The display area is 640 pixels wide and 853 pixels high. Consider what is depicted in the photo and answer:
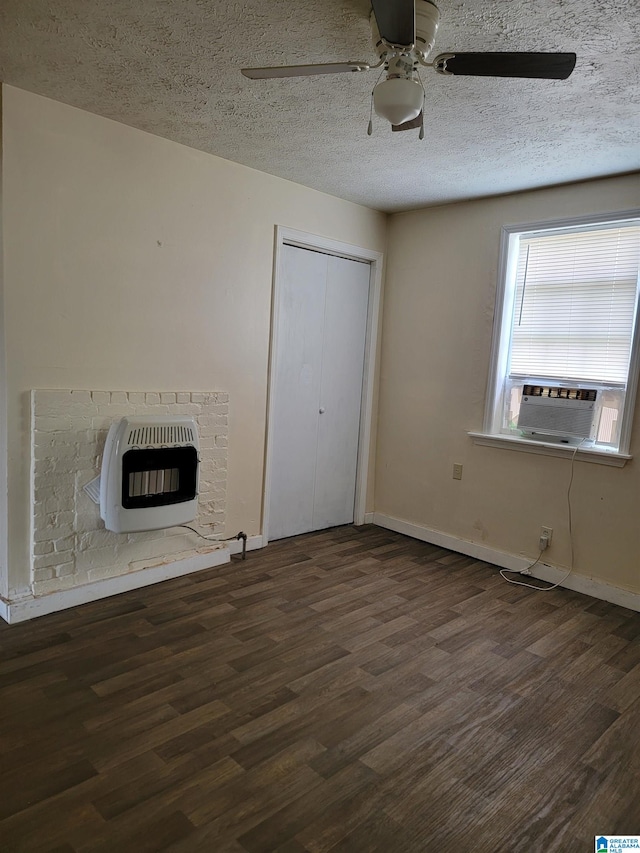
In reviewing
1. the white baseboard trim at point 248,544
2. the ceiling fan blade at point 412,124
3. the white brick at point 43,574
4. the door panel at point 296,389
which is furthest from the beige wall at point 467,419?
the white brick at point 43,574

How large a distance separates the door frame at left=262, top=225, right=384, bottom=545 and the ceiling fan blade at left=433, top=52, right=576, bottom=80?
2076 mm

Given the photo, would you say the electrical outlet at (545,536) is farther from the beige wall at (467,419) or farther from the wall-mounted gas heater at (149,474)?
the wall-mounted gas heater at (149,474)

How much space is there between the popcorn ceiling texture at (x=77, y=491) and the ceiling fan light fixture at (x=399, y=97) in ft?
6.38

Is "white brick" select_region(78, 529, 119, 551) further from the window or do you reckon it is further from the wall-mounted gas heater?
the window

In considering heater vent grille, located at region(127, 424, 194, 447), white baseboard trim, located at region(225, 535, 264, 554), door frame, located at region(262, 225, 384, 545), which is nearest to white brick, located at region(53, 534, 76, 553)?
heater vent grille, located at region(127, 424, 194, 447)

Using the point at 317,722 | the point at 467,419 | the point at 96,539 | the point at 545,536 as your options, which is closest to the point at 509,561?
the point at 545,536

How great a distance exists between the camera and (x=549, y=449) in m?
3.50

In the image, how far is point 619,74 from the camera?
2.08m

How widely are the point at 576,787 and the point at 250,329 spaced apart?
2.83 m

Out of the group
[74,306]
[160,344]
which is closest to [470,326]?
[160,344]

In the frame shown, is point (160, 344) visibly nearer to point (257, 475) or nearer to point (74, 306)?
point (74, 306)

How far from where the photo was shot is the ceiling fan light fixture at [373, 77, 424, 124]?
1.70 meters

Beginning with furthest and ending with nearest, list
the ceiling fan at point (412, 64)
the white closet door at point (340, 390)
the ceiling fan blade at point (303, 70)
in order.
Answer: the white closet door at point (340, 390)
the ceiling fan blade at point (303, 70)
the ceiling fan at point (412, 64)

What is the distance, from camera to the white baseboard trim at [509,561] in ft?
10.6
